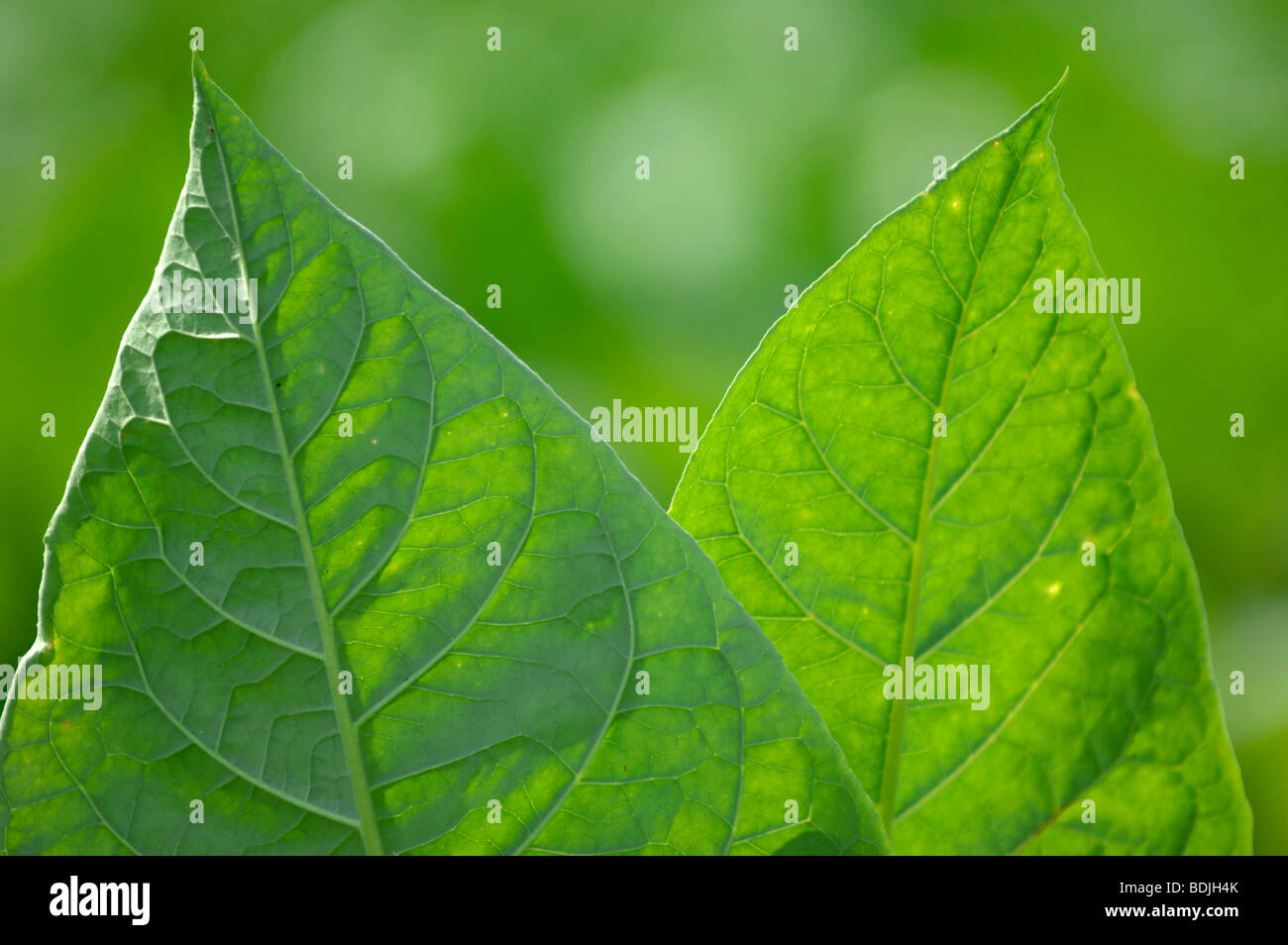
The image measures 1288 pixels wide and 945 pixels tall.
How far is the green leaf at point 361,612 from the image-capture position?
15.0 inches

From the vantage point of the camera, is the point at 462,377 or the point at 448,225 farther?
the point at 448,225

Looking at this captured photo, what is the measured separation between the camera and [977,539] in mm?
463

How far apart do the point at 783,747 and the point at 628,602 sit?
0.25 ft

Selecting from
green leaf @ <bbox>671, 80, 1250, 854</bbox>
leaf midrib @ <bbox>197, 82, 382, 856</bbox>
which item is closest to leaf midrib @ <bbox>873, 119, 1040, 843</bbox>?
green leaf @ <bbox>671, 80, 1250, 854</bbox>

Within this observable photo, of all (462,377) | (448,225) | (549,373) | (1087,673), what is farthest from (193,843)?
(448,225)

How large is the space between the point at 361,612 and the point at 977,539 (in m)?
0.26

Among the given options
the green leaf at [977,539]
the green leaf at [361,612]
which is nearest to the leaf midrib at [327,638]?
the green leaf at [361,612]

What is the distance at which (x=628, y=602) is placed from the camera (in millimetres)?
392

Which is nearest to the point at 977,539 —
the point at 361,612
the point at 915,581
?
the point at 915,581

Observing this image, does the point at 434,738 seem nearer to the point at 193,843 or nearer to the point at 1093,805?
the point at 193,843

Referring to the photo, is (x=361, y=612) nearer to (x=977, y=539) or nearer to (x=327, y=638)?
(x=327, y=638)

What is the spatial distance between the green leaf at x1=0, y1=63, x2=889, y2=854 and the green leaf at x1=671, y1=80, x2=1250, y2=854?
7cm

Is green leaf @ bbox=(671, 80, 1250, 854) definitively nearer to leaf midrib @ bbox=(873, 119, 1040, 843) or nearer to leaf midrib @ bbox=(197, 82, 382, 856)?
leaf midrib @ bbox=(873, 119, 1040, 843)
